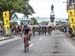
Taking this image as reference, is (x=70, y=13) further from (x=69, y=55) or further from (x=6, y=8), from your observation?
(x=69, y=55)

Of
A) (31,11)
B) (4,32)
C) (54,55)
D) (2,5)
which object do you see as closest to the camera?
(54,55)

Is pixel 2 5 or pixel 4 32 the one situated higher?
pixel 2 5

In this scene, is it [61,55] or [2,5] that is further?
[2,5]

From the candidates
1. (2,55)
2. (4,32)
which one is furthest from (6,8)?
(2,55)

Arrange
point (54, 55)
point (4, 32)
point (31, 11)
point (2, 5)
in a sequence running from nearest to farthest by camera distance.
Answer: point (54, 55) < point (4, 32) < point (2, 5) < point (31, 11)

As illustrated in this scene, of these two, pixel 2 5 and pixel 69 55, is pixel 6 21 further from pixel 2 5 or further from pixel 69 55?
pixel 69 55

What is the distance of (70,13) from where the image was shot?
56.3 metres

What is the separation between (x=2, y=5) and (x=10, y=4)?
171cm

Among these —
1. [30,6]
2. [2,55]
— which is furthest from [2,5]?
[2,55]

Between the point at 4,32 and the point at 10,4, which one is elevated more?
the point at 10,4

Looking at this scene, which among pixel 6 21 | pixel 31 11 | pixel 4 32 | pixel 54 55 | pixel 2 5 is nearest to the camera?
pixel 54 55

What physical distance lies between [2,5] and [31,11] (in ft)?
90.1

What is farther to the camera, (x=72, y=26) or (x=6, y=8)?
(x=6, y=8)

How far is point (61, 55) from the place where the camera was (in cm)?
2184
